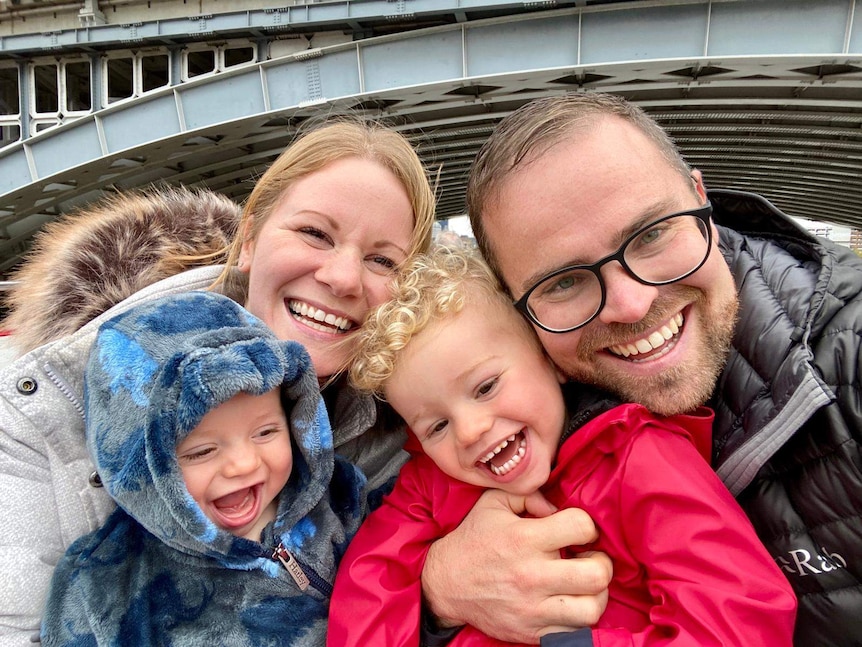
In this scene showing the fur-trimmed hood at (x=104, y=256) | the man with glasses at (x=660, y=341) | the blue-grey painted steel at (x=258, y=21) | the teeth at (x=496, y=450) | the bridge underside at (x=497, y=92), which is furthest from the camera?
the blue-grey painted steel at (x=258, y=21)

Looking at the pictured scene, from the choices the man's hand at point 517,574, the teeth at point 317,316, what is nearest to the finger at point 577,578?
the man's hand at point 517,574

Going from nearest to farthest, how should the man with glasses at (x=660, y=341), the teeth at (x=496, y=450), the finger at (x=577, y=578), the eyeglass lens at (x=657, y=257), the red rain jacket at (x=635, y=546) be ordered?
1. the red rain jacket at (x=635, y=546)
2. the man with glasses at (x=660, y=341)
3. the finger at (x=577, y=578)
4. the eyeglass lens at (x=657, y=257)
5. the teeth at (x=496, y=450)

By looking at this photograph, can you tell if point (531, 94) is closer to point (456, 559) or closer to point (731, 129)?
point (731, 129)

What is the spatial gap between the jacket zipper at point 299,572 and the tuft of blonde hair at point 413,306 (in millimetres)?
681

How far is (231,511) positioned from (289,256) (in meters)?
1.06

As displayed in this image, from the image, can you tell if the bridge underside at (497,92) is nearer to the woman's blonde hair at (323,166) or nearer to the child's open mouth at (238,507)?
the woman's blonde hair at (323,166)

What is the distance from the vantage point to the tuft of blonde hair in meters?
2.19

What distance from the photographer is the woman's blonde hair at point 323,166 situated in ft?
8.61

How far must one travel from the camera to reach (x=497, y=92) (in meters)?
12.7

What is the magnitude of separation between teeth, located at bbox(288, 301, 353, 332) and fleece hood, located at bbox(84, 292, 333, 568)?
46 cm

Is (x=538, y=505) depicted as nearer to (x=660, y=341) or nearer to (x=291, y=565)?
(x=660, y=341)

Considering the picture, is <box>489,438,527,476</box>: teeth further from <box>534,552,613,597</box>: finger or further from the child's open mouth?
the child's open mouth

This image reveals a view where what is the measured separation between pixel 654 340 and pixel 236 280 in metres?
1.91

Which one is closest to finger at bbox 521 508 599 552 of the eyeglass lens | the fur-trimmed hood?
the eyeglass lens
